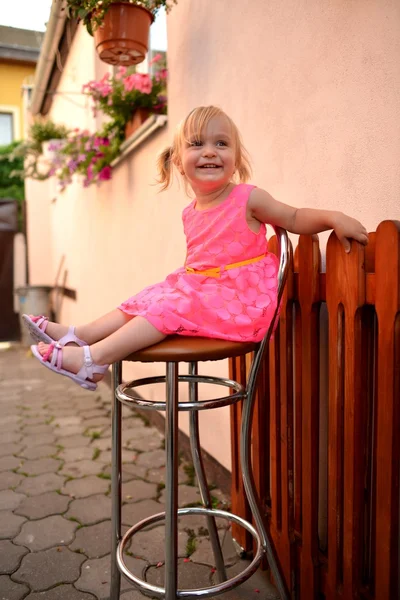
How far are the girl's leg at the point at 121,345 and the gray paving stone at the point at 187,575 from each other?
89 cm

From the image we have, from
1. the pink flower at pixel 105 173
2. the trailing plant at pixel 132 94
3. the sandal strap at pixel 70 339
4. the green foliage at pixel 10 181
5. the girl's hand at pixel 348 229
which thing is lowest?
the sandal strap at pixel 70 339

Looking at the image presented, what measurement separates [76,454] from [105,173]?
85.6 inches

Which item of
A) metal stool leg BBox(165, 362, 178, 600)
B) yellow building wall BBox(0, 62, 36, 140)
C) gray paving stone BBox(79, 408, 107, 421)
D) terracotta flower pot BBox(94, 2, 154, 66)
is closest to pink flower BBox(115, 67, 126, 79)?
terracotta flower pot BBox(94, 2, 154, 66)

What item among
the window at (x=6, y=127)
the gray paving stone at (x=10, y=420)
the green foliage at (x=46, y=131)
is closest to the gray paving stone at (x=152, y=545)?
the gray paving stone at (x=10, y=420)

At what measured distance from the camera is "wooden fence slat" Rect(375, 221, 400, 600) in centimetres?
111

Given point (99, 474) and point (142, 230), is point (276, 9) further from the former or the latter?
point (99, 474)

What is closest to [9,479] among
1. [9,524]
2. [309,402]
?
[9,524]

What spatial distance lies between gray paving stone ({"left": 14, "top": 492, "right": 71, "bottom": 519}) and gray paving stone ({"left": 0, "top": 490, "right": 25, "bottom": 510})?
0.09ft

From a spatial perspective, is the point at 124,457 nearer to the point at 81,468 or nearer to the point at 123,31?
the point at 81,468

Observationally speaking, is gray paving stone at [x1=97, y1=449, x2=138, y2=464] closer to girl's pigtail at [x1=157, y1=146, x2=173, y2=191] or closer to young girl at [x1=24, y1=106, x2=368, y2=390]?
young girl at [x1=24, y1=106, x2=368, y2=390]

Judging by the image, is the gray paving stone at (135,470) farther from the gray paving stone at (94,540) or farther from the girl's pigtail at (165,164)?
the girl's pigtail at (165,164)

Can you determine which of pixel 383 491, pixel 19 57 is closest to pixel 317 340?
pixel 383 491

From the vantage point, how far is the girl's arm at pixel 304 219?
1160 millimetres

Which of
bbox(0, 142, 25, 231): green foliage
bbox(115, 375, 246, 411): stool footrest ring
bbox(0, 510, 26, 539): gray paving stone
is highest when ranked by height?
bbox(0, 142, 25, 231): green foliage
